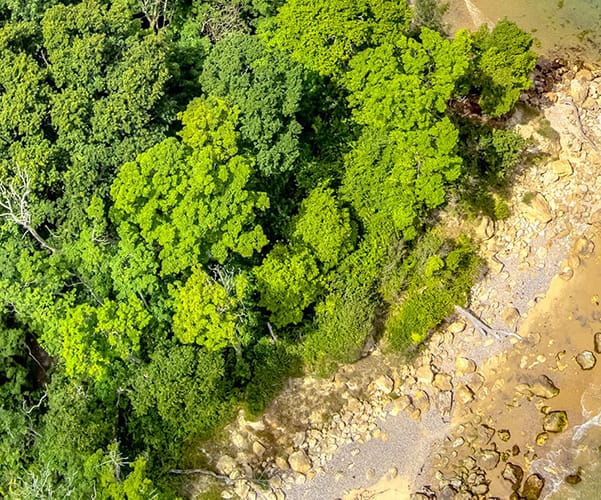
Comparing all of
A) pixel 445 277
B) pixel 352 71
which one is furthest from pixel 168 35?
pixel 445 277

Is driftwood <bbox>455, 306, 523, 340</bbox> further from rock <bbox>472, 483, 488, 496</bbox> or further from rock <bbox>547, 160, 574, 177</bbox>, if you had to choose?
rock <bbox>547, 160, 574, 177</bbox>

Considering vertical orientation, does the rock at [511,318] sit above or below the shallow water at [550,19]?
below

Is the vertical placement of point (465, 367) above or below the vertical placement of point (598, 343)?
below

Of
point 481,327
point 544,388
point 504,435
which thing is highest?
point 481,327

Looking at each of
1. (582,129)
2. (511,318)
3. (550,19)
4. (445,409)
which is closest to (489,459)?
(445,409)

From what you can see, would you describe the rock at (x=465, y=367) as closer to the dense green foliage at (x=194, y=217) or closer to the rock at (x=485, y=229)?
the dense green foliage at (x=194, y=217)

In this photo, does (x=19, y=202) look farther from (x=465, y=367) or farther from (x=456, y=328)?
(x=465, y=367)

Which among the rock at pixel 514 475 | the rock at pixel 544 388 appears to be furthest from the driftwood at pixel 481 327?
the rock at pixel 514 475
